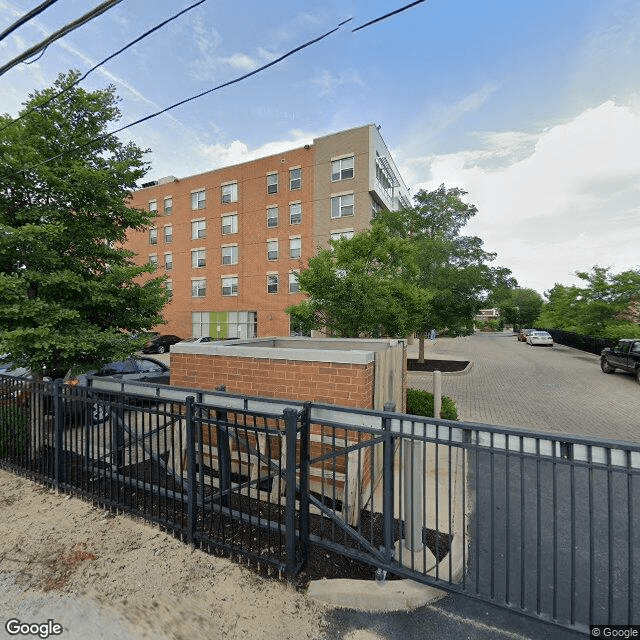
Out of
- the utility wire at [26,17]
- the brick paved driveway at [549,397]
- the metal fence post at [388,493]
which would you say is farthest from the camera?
the brick paved driveway at [549,397]

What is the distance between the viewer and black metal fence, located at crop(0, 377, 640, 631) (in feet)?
8.80

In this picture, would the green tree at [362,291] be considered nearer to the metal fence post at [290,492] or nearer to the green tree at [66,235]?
the green tree at [66,235]

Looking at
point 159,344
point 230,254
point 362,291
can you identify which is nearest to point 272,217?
point 230,254

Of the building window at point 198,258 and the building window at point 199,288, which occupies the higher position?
the building window at point 198,258

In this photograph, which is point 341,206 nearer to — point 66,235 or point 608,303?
point 608,303

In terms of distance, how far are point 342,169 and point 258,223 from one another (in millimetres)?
8368

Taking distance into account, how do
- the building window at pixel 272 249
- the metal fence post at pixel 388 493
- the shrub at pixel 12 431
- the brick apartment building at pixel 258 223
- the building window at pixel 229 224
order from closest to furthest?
the metal fence post at pixel 388 493 < the shrub at pixel 12 431 < the brick apartment building at pixel 258 223 < the building window at pixel 272 249 < the building window at pixel 229 224

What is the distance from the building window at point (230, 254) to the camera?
1228 inches

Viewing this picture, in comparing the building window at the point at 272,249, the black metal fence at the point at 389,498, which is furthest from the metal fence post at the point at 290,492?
the building window at the point at 272,249

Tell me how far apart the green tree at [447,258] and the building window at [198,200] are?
20.7 meters

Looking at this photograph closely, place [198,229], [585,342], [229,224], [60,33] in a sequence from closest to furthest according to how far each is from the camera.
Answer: [60,33]
[585,342]
[229,224]
[198,229]

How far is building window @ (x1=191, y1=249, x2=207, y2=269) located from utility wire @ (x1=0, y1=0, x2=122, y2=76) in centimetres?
2870

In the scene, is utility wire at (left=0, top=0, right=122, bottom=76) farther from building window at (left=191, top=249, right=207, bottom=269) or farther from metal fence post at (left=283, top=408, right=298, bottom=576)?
building window at (left=191, top=249, right=207, bottom=269)

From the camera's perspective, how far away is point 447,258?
58.5 ft
